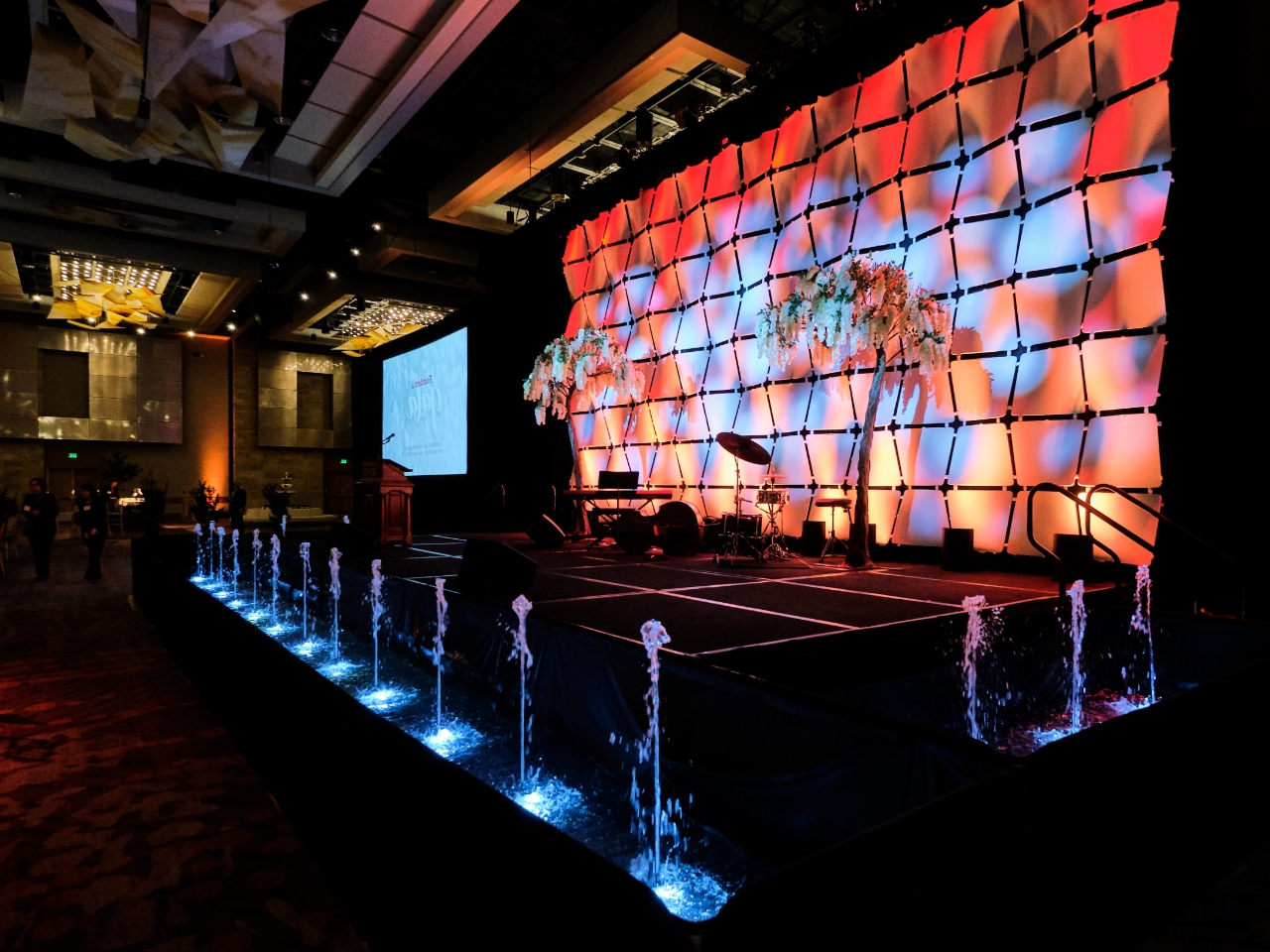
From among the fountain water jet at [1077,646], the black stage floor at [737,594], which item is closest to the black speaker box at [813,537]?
the black stage floor at [737,594]

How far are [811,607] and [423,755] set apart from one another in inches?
133

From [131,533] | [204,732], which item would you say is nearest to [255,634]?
[204,732]

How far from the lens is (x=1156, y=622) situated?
12.5 feet

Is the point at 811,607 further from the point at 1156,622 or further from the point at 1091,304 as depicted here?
the point at 1091,304

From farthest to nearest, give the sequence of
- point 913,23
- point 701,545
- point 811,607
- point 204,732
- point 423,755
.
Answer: point 701,545 → point 913,23 → point 811,607 → point 204,732 → point 423,755

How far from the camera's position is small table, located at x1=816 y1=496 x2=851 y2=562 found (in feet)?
24.1

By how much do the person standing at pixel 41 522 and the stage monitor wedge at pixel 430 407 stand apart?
6.37 m

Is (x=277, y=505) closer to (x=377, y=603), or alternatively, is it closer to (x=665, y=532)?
(x=665, y=532)

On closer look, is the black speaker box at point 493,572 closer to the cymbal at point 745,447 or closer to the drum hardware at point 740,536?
the drum hardware at point 740,536

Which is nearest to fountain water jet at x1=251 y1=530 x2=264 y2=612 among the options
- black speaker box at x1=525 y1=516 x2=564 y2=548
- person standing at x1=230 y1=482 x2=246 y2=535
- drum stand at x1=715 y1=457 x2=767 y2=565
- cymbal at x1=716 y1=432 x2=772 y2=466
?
black speaker box at x1=525 y1=516 x2=564 y2=548

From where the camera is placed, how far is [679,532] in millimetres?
8445

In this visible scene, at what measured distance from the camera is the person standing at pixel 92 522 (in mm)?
9180

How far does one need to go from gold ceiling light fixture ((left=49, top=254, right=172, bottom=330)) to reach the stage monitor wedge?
507 cm

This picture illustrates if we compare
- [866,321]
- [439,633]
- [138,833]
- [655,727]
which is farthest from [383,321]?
[655,727]
